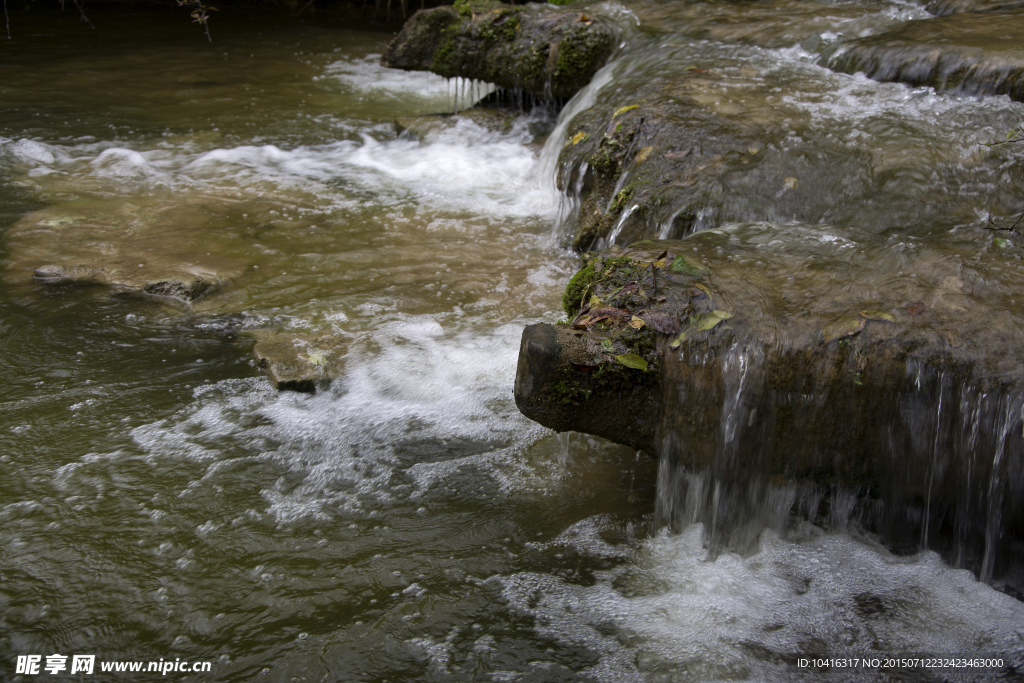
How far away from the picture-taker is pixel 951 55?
4.93 m

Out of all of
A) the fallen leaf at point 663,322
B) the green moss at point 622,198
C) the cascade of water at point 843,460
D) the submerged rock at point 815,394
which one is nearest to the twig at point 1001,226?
the submerged rock at point 815,394

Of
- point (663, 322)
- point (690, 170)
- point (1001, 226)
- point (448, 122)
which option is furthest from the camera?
point (448, 122)

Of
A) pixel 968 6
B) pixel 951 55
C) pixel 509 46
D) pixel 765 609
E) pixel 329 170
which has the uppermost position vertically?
pixel 968 6

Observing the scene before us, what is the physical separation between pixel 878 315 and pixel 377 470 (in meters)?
2.23

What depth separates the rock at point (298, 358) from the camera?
3.85m

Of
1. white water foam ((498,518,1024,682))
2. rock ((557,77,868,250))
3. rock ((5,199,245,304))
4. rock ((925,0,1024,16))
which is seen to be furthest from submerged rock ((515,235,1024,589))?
rock ((925,0,1024,16))

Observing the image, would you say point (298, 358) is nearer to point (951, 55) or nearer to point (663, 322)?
point (663, 322)

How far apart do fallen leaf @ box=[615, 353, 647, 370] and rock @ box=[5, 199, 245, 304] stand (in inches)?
120

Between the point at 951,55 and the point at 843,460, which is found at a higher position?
the point at 951,55

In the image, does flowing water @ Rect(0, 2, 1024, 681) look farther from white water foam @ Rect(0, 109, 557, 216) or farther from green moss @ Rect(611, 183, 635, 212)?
green moss @ Rect(611, 183, 635, 212)

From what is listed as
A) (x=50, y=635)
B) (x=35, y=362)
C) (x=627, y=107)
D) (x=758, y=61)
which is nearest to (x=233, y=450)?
(x=50, y=635)

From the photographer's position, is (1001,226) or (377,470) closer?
(377,470)

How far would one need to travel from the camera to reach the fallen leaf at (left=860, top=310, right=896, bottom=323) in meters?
2.83

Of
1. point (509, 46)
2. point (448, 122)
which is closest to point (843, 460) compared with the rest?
point (509, 46)
